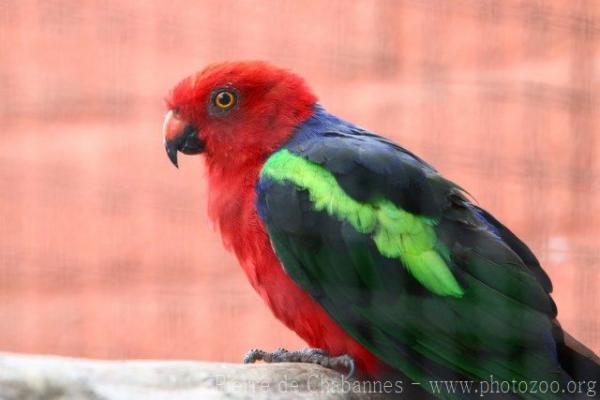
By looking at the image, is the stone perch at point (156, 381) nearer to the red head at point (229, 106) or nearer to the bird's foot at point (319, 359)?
the bird's foot at point (319, 359)

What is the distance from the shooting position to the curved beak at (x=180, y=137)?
163cm

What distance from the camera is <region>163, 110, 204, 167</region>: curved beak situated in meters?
1.63

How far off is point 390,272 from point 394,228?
0.06 meters

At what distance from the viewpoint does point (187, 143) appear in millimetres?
1635

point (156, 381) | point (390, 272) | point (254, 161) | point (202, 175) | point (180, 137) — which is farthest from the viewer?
point (202, 175)

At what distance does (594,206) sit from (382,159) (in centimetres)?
67

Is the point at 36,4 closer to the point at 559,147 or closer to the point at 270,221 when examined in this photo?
the point at 270,221

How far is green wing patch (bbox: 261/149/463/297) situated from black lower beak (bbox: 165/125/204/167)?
0.28m

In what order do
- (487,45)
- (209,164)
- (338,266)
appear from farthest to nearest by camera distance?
(487,45)
(209,164)
(338,266)

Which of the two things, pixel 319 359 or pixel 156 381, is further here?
pixel 319 359

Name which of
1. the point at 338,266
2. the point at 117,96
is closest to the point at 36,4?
the point at 117,96

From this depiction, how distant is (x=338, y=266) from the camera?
1.35 metres

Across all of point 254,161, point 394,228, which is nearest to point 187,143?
point 254,161

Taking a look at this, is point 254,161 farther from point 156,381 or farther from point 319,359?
point 156,381
